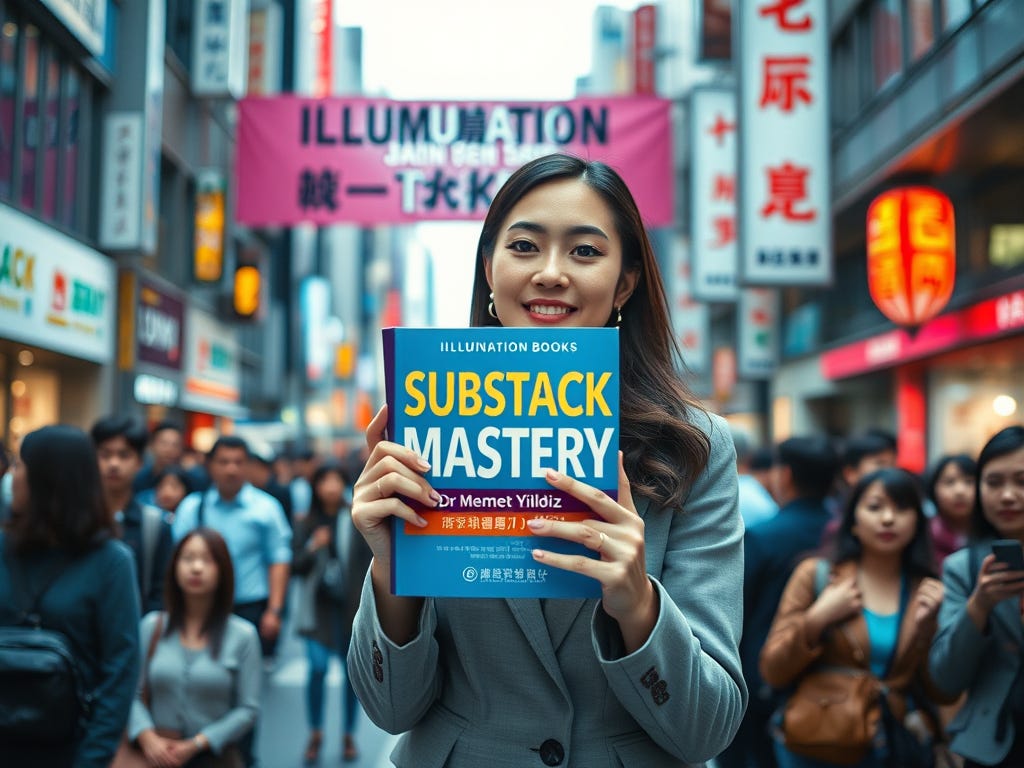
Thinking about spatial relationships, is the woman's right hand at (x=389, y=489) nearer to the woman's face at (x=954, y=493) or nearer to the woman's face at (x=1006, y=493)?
the woman's face at (x=1006, y=493)

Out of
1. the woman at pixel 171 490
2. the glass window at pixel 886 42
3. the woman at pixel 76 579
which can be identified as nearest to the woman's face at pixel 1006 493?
the woman at pixel 76 579

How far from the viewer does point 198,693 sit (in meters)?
4.66

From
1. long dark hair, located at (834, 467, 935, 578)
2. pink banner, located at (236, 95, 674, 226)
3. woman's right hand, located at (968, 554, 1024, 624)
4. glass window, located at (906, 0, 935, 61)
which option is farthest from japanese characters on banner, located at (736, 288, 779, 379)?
woman's right hand, located at (968, 554, 1024, 624)

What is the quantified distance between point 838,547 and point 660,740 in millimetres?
2922

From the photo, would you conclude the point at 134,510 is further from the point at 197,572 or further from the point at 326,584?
the point at 326,584

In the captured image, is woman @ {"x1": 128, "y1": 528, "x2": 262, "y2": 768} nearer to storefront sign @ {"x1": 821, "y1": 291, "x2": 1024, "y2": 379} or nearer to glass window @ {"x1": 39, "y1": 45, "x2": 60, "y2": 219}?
glass window @ {"x1": 39, "y1": 45, "x2": 60, "y2": 219}

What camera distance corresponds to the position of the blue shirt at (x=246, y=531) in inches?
283

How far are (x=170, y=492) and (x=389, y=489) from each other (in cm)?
694

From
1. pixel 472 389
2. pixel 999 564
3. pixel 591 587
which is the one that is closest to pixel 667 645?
pixel 591 587

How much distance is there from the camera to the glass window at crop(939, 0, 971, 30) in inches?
495

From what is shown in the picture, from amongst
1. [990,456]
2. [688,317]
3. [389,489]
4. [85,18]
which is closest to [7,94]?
[85,18]

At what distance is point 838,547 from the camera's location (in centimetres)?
443

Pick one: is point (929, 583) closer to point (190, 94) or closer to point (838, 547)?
point (838, 547)

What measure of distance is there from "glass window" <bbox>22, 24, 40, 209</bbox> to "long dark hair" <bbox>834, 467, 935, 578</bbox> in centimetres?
998
